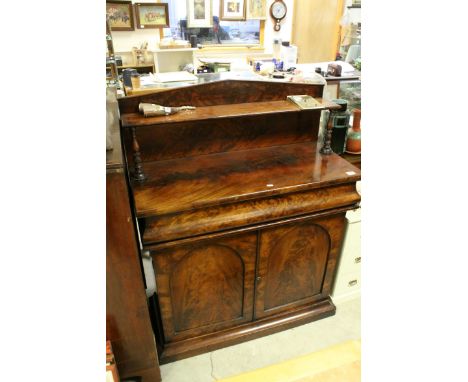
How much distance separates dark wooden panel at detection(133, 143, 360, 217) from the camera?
1069 mm

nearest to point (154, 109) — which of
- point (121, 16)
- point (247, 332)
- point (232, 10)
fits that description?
point (247, 332)

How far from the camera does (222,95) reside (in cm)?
128

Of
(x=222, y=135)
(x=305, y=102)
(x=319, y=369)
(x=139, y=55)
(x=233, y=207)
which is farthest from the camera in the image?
(x=139, y=55)

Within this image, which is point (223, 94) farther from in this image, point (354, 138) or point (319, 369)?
point (319, 369)

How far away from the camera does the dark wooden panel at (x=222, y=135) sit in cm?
126

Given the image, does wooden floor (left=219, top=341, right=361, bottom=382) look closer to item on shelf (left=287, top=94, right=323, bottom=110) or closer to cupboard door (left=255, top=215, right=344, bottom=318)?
cupboard door (left=255, top=215, right=344, bottom=318)

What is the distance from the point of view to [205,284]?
49.9 inches

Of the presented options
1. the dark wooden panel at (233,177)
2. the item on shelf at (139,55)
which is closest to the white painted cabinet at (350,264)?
the dark wooden panel at (233,177)

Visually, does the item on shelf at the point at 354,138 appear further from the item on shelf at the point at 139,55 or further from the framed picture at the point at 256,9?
the framed picture at the point at 256,9

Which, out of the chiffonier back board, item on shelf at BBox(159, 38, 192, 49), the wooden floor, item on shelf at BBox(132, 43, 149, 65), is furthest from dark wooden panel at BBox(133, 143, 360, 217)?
item on shelf at BBox(132, 43, 149, 65)

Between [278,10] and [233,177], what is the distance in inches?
142
